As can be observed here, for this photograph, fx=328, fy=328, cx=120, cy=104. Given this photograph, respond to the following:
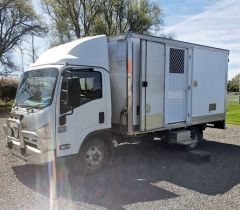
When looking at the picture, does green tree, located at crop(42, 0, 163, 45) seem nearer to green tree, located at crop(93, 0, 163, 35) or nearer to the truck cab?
green tree, located at crop(93, 0, 163, 35)

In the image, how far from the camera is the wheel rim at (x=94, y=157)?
745 cm

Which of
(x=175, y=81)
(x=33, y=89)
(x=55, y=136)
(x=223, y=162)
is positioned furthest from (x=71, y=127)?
(x=223, y=162)

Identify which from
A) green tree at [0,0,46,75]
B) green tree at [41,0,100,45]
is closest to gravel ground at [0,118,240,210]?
green tree at [0,0,46,75]

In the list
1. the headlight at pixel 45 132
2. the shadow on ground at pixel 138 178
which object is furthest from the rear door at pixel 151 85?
the headlight at pixel 45 132

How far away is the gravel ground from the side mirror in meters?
1.56

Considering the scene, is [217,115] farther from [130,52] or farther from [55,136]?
[55,136]

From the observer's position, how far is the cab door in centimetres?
677

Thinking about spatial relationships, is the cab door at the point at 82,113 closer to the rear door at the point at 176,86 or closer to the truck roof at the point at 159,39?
the truck roof at the point at 159,39

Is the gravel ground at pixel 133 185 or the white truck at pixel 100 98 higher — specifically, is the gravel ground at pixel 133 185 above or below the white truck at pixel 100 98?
below

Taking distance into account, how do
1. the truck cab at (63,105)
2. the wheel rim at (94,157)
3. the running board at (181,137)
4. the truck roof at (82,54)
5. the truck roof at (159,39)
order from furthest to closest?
1. the running board at (181,137)
2. the truck roof at (159,39)
3. the wheel rim at (94,157)
4. the truck roof at (82,54)
5. the truck cab at (63,105)

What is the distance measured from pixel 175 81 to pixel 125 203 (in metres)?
4.38

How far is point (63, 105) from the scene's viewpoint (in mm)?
6762

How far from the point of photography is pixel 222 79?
1119 centimetres

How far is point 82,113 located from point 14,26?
24419 millimetres
